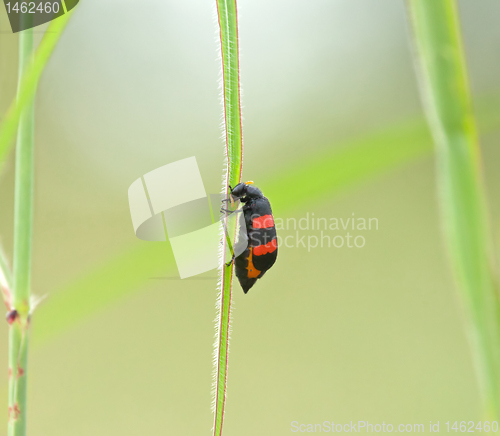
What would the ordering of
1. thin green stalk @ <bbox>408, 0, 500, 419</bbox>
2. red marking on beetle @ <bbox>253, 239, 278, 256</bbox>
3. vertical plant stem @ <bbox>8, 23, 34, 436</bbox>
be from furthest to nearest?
red marking on beetle @ <bbox>253, 239, 278, 256</bbox> → vertical plant stem @ <bbox>8, 23, 34, 436</bbox> → thin green stalk @ <bbox>408, 0, 500, 419</bbox>

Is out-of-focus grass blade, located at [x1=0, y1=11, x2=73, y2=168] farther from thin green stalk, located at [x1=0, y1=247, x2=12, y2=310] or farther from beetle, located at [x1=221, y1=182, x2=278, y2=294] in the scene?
beetle, located at [x1=221, y1=182, x2=278, y2=294]

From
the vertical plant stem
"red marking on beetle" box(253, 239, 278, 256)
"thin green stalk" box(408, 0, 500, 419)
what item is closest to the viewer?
"thin green stalk" box(408, 0, 500, 419)

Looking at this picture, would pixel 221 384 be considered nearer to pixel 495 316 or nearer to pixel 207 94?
pixel 495 316

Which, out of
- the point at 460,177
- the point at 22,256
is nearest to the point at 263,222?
the point at 22,256

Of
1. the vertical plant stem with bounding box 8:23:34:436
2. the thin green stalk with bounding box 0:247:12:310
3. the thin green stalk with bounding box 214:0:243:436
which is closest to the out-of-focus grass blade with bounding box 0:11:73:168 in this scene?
the vertical plant stem with bounding box 8:23:34:436

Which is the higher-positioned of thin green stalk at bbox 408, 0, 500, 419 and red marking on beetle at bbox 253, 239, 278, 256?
red marking on beetle at bbox 253, 239, 278, 256

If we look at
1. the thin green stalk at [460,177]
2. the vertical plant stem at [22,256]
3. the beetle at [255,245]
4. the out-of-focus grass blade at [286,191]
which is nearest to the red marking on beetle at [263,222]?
the beetle at [255,245]
